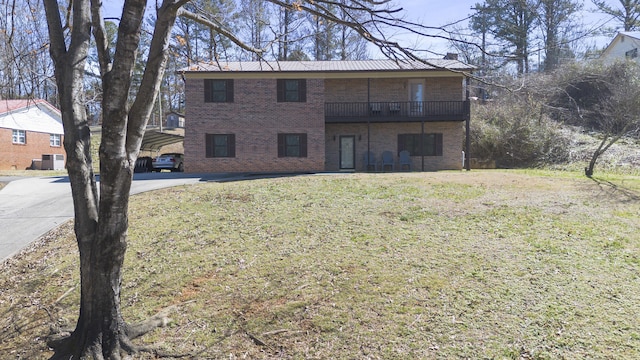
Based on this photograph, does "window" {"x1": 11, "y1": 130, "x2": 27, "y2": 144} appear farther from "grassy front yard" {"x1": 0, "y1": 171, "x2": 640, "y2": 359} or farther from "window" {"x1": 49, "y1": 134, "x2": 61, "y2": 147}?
"grassy front yard" {"x1": 0, "y1": 171, "x2": 640, "y2": 359}

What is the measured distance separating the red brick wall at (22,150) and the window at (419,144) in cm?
2194

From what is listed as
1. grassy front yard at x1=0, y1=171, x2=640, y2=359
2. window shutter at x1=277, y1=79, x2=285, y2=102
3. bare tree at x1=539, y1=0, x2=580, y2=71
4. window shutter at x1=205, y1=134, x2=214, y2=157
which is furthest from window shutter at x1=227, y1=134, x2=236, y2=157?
bare tree at x1=539, y1=0, x2=580, y2=71

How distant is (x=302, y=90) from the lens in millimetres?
20266

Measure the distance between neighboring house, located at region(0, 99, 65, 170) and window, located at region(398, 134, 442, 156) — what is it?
899 inches

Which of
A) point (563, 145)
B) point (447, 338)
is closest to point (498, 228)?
point (447, 338)

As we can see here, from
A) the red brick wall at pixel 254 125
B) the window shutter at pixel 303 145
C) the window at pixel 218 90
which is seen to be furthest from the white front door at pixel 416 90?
the window at pixel 218 90

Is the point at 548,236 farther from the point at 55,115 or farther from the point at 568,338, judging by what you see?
the point at 55,115

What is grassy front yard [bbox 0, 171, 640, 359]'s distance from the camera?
4.31 m

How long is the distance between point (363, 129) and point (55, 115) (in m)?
24.7

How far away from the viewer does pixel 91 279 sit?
4.20m

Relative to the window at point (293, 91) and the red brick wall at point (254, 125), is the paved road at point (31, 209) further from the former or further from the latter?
A: the window at point (293, 91)

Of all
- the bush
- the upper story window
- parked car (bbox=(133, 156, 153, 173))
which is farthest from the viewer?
the upper story window

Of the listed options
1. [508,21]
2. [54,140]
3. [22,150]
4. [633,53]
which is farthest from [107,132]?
[633,53]

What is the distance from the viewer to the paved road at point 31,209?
8.71 metres
